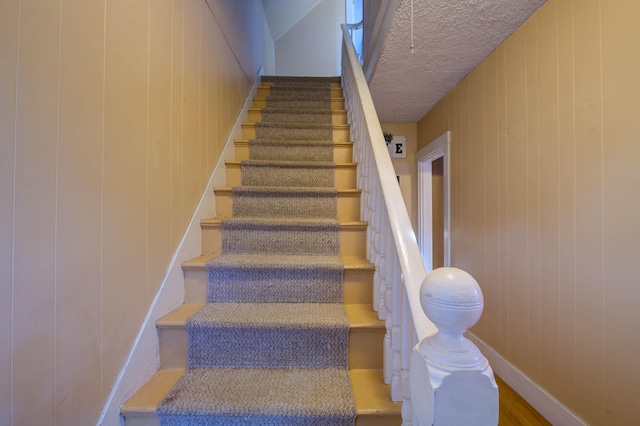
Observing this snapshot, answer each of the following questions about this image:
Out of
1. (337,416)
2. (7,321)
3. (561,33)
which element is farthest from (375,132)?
(7,321)

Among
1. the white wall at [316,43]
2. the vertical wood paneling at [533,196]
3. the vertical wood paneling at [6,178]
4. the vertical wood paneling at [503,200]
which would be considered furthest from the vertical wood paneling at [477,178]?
the white wall at [316,43]

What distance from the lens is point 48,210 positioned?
2.01ft

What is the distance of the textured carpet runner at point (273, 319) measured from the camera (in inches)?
31.6

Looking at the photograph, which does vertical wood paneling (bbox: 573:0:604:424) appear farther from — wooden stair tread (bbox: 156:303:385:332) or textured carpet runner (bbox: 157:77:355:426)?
textured carpet runner (bbox: 157:77:355:426)

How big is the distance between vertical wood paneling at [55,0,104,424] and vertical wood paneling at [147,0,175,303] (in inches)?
9.2

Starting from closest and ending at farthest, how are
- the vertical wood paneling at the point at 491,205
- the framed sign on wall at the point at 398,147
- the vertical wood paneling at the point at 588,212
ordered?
the vertical wood paneling at the point at 588,212 → the vertical wood paneling at the point at 491,205 → the framed sign on wall at the point at 398,147

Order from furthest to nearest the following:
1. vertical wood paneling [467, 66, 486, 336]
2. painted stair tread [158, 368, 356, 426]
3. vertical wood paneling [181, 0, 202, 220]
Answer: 1. vertical wood paneling [467, 66, 486, 336]
2. vertical wood paneling [181, 0, 202, 220]
3. painted stair tread [158, 368, 356, 426]

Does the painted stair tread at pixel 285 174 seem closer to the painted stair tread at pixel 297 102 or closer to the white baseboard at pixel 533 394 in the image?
the painted stair tread at pixel 297 102

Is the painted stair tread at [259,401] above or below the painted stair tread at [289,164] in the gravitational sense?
below

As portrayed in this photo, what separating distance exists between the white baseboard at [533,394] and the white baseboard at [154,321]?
69.7 inches

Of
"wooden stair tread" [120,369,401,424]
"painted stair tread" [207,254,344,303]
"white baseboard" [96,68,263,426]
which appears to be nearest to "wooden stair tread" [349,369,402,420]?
"wooden stair tread" [120,369,401,424]

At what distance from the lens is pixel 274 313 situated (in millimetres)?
1072

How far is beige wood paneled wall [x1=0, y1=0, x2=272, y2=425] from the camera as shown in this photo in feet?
1.79

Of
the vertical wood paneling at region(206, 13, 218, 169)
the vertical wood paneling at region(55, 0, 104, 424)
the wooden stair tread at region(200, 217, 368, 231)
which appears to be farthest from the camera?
the vertical wood paneling at region(206, 13, 218, 169)
